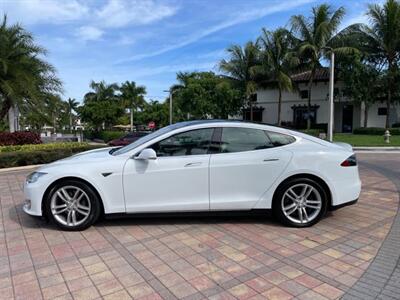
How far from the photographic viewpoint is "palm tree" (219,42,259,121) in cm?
3259

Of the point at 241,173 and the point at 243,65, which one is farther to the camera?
the point at 243,65

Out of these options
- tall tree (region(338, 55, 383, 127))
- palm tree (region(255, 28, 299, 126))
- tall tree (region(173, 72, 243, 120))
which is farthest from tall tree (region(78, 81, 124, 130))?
tall tree (region(338, 55, 383, 127))

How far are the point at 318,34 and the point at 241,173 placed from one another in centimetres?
2838

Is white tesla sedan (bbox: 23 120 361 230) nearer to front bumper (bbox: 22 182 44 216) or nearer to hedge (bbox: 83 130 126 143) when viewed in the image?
front bumper (bbox: 22 182 44 216)

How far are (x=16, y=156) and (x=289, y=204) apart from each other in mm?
9617

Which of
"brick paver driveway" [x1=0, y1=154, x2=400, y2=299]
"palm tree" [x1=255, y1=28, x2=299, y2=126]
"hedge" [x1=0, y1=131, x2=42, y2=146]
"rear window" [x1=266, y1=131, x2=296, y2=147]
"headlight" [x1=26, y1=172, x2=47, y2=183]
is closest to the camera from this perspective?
"brick paver driveway" [x1=0, y1=154, x2=400, y2=299]

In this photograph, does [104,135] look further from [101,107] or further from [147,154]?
[147,154]

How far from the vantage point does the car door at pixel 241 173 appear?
485cm

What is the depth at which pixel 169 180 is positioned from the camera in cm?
478

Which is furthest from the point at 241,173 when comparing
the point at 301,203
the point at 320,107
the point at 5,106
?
the point at 320,107

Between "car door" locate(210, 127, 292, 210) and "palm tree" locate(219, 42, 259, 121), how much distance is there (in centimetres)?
2827

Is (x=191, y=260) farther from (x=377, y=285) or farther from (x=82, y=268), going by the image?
(x=377, y=285)

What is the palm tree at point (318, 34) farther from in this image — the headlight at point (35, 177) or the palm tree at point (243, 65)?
the headlight at point (35, 177)

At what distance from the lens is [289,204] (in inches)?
196
